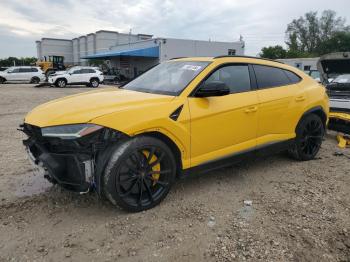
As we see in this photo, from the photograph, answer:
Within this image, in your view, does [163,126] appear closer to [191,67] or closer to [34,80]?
[191,67]

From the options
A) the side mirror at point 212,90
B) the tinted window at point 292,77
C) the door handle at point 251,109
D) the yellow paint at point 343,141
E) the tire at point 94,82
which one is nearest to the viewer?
the side mirror at point 212,90

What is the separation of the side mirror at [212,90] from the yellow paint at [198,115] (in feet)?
0.28

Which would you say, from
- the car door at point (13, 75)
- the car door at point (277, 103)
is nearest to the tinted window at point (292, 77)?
the car door at point (277, 103)

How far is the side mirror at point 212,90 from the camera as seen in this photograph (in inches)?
144

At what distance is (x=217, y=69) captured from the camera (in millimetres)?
4094

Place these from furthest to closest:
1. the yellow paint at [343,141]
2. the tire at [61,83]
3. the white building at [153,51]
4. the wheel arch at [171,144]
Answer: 1. the white building at [153,51]
2. the tire at [61,83]
3. the yellow paint at [343,141]
4. the wheel arch at [171,144]

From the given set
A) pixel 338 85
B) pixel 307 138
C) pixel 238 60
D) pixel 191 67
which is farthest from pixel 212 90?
pixel 338 85

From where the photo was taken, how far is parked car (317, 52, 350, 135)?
21.6ft

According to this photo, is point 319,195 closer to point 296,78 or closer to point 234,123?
point 234,123

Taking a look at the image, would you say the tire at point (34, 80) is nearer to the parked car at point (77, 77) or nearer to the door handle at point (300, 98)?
the parked car at point (77, 77)

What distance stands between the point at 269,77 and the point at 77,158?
2.91m

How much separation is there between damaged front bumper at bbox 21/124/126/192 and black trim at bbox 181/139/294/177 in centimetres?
101

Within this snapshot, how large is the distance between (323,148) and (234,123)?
3.07m

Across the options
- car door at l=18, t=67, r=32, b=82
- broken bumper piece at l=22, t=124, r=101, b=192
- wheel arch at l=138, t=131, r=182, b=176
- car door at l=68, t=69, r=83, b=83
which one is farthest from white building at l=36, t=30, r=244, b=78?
broken bumper piece at l=22, t=124, r=101, b=192
